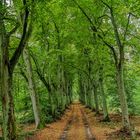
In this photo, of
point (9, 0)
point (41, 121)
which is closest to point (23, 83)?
point (41, 121)

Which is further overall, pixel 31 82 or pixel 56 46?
pixel 56 46

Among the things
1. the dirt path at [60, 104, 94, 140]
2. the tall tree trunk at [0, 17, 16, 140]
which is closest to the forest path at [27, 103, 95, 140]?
the dirt path at [60, 104, 94, 140]

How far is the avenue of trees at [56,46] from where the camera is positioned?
1578 centimetres

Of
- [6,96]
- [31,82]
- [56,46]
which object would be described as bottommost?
[6,96]

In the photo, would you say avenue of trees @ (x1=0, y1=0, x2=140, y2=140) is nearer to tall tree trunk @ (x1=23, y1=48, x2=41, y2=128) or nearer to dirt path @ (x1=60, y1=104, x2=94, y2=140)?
tall tree trunk @ (x1=23, y1=48, x2=41, y2=128)

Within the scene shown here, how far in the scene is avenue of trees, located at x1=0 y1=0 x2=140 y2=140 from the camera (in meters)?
15.8

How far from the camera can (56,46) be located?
39656 millimetres

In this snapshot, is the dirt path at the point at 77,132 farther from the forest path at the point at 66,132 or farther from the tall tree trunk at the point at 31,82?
the tall tree trunk at the point at 31,82

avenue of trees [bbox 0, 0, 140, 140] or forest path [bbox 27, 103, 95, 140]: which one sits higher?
avenue of trees [bbox 0, 0, 140, 140]

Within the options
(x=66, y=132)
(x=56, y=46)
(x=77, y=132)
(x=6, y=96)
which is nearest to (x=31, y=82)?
(x=66, y=132)

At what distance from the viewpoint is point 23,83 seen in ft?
135

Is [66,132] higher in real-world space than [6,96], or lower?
lower

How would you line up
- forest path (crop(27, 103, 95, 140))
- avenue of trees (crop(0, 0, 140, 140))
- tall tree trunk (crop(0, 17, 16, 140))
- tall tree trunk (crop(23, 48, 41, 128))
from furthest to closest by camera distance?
tall tree trunk (crop(23, 48, 41, 128))
forest path (crop(27, 103, 95, 140))
avenue of trees (crop(0, 0, 140, 140))
tall tree trunk (crop(0, 17, 16, 140))

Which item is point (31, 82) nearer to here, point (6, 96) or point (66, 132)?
point (66, 132)
